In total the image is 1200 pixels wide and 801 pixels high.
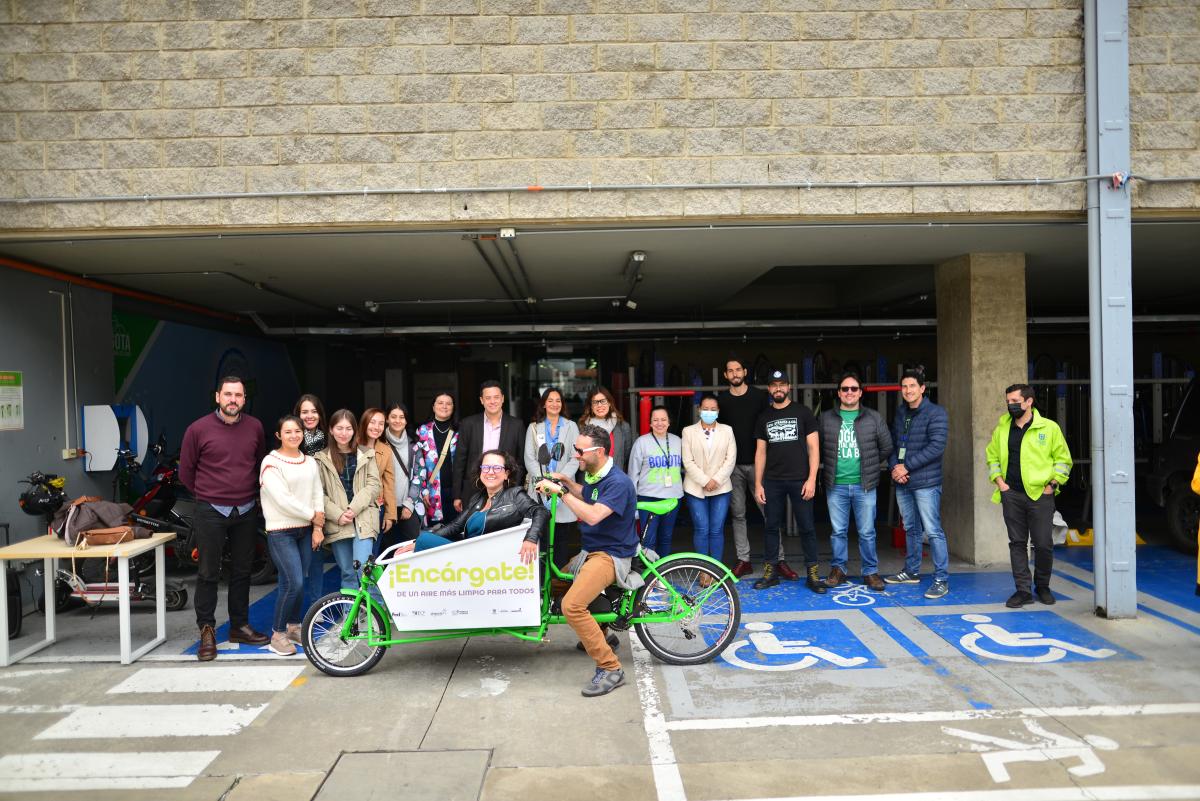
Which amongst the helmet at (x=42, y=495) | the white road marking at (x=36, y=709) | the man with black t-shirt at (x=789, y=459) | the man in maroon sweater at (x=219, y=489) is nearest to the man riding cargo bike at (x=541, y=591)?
the man in maroon sweater at (x=219, y=489)

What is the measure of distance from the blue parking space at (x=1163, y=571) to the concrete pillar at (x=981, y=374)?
1052mm

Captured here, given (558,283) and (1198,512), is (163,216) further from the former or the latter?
(1198,512)

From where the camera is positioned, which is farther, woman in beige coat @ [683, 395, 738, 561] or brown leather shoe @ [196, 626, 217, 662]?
woman in beige coat @ [683, 395, 738, 561]

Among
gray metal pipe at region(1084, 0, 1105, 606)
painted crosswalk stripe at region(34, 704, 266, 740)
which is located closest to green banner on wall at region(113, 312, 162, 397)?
painted crosswalk stripe at region(34, 704, 266, 740)

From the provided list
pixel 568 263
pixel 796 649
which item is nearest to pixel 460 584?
pixel 796 649

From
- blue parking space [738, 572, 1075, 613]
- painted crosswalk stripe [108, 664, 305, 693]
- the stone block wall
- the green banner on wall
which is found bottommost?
painted crosswalk stripe [108, 664, 305, 693]

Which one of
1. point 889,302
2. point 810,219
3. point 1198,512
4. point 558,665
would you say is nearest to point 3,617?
point 558,665

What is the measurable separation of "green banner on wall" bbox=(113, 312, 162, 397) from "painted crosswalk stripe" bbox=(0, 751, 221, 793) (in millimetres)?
5537

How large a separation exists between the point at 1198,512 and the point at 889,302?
544 centimetres

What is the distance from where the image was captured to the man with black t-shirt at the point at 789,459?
6855mm

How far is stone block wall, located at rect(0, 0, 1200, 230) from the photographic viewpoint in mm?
6102

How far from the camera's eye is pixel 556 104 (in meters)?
6.15

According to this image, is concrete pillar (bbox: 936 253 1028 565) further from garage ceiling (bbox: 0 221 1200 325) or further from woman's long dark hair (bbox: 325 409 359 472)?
woman's long dark hair (bbox: 325 409 359 472)

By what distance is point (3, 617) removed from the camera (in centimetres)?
541
